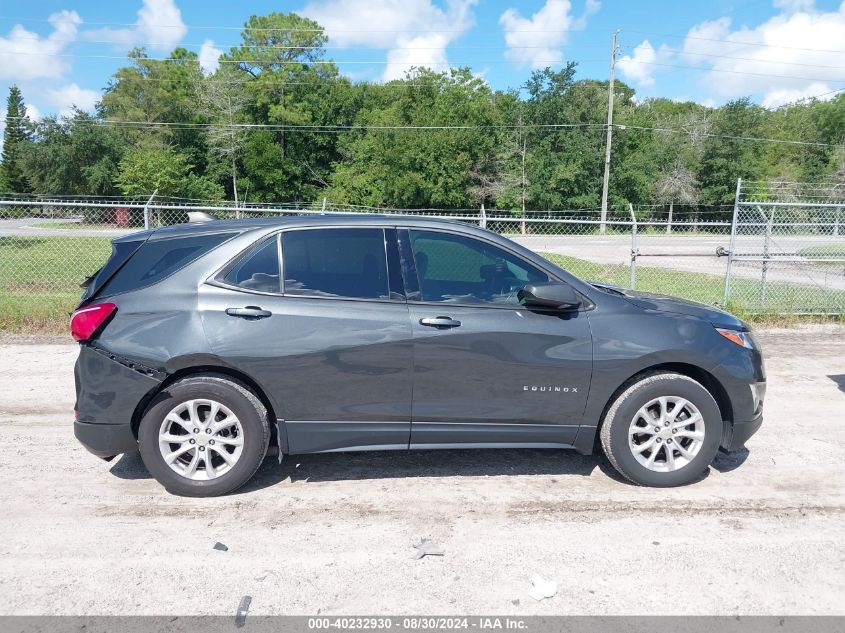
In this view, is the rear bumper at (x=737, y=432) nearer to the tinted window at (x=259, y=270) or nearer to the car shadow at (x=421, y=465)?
the car shadow at (x=421, y=465)

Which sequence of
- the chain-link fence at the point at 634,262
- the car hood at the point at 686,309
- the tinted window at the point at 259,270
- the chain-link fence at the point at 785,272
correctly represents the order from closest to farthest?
the tinted window at the point at 259,270, the car hood at the point at 686,309, the chain-link fence at the point at 634,262, the chain-link fence at the point at 785,272

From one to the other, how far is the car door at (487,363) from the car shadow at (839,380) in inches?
169

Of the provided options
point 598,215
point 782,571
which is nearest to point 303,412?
point 782,571

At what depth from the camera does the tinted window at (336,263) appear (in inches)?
160

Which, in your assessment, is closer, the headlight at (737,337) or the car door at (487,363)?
the car door at (487,363)

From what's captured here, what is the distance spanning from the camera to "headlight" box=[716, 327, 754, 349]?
4.21 metres

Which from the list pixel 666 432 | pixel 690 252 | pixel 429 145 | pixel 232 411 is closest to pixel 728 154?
pixel 429 145

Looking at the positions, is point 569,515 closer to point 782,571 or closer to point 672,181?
point 782,571

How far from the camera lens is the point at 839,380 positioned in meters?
6.96

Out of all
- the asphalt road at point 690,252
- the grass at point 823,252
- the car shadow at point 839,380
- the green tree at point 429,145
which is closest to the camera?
the car shadow at point 839,380

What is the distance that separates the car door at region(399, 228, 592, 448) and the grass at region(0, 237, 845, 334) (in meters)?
3.35

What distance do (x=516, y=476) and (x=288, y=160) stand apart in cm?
5165

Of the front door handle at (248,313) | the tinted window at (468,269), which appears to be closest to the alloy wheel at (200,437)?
the front door handle at (248,313)

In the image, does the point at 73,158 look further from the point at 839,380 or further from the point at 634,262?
the point at 839,380
